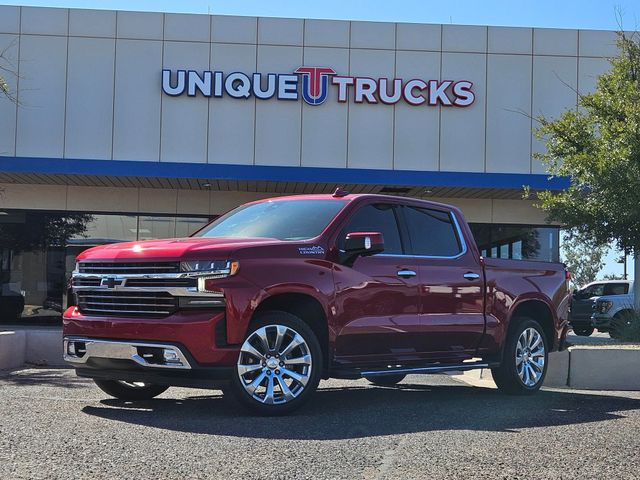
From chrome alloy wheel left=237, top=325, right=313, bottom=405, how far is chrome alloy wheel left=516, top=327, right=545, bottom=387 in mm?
3111

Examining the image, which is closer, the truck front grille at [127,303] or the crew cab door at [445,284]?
the truck front grille at [127,303]

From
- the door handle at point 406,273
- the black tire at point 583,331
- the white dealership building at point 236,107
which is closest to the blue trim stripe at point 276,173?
the white dealership building at point 236,107

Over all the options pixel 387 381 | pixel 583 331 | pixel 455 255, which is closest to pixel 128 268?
pixel 455 255

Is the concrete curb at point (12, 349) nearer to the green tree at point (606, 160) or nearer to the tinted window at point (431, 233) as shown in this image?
the tinted window at point (431, 233)

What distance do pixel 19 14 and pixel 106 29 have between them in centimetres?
218

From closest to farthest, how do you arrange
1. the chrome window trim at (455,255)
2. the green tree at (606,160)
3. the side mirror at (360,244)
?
1. the side mirror at (360,244)
2. the chrome window trim at (455,255)
3. the green tree at (606,160)

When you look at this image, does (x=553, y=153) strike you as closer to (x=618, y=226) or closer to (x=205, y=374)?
(x=618, y=226)

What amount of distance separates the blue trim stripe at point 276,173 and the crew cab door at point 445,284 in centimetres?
951

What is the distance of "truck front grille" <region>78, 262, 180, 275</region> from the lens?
5.87m

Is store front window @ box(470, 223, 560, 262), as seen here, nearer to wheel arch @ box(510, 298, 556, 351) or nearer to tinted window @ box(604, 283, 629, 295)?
tinted window @ box(604, 283, 629, 295)

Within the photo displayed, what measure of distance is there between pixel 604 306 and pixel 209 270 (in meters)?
16.5

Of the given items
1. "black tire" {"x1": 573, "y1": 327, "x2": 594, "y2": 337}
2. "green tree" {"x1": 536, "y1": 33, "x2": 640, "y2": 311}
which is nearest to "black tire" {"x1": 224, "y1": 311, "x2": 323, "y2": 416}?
"green tree" {"x1": 536, "y1": 33, "x2": 640, "y2": 311}

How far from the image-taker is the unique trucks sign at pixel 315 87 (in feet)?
60.6

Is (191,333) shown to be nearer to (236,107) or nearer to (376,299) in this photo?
(376,299)
